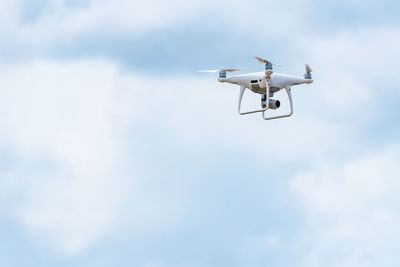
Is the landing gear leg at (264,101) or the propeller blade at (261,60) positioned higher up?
the propeller blade at (261,60)

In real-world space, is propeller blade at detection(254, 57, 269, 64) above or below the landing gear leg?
above

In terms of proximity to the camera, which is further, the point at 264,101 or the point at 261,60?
the point at 264,101

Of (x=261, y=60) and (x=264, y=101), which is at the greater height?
(x=261, y=60)

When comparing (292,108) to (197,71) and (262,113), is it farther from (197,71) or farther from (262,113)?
(197,71)

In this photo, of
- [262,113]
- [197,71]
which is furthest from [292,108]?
[197,71]

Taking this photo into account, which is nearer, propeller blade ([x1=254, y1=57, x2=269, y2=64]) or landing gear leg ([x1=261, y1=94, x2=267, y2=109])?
propeller blade ([x1=254, y1=57, x2=269, y2=64])

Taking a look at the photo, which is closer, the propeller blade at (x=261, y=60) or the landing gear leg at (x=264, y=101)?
the propeller blade at (x=261, y=60)
